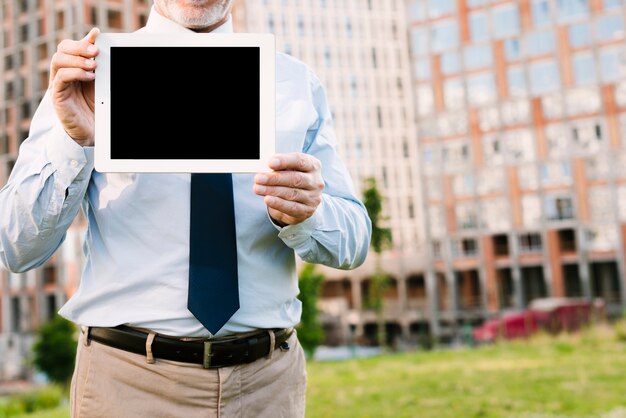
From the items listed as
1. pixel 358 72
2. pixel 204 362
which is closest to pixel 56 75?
pixel 204 362

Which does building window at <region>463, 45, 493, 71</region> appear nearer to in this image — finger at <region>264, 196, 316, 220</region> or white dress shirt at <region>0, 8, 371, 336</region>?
white dress shirt at <region>0, 8, 371, 336</region>

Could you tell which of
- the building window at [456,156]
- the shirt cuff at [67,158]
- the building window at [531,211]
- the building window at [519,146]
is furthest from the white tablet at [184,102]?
the building window at [456,156]

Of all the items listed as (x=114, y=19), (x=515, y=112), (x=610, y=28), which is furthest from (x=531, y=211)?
(x=114, y=19)

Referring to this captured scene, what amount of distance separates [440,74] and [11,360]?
38.5 m

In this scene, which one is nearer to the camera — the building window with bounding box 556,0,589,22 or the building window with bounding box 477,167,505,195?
the building window with bounding box 556,0,589,22

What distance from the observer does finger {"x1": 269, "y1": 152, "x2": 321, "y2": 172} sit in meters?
1.49

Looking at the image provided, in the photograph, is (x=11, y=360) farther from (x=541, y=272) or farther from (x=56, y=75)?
(x=56, y=75)

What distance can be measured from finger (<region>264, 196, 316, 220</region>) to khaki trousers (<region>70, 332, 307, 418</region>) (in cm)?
56

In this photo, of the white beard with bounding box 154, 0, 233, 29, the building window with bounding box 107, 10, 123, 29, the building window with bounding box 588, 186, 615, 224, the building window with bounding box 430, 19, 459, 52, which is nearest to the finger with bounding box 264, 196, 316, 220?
the white beard with bounding box 154, 0, 233, 29

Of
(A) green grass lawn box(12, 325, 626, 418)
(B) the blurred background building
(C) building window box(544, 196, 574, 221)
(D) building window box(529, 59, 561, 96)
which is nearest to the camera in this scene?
(A) green grass lawn box(12, 325, 626, 418)

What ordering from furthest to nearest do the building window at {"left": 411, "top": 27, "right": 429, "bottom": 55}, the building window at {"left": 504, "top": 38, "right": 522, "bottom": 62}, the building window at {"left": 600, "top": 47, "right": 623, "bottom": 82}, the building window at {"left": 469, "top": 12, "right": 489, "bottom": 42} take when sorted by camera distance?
1. the building window at {"left": 411, "top": 27, "right": 429, "bottom": 55}
2. the building window at {"left": 469, "top": 12, "right": 489, "bottom": 42}
3. the building window at {"left": 504, "top": 38, "right": 522, "bottom": 62}
4. the building window at {"left": 600, "top": 47, "right": 623, "bottom": 82}

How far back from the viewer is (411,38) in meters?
52.9

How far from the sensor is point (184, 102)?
1647mm

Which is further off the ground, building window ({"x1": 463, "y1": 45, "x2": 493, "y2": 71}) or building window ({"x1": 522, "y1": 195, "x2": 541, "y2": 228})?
building window ({"x1": 463, "y1": 45, "x2": 493, "y2": 71})
